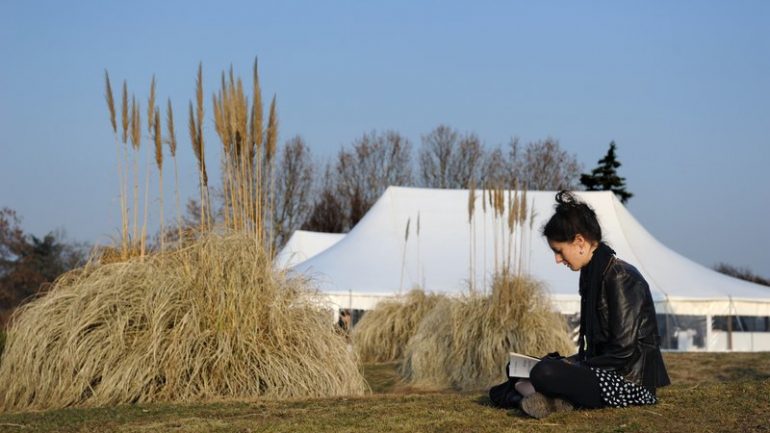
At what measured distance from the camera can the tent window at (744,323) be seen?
17.1 meters

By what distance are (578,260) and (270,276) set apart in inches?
124

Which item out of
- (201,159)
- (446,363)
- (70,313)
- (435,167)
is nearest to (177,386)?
(70,313)

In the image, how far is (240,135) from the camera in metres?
7.66

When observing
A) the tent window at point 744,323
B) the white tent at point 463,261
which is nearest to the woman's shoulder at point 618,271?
the white tent at point 463,261

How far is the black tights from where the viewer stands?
4.27 meters

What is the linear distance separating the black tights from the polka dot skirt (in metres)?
0.03

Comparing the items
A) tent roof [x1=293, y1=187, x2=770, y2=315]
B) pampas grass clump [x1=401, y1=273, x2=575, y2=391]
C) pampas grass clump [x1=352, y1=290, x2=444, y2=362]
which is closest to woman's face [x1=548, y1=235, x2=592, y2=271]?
pampas grass clump [x1=401, y1=273, x2=575, y2=391]

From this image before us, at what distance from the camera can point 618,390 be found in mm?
4324

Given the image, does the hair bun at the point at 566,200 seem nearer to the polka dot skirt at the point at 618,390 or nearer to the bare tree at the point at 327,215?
the polka dot skirt at the point at 618,390

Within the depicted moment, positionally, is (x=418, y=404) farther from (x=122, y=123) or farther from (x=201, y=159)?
(x=122, y=123)

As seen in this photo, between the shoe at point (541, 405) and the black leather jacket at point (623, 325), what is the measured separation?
0.68ft

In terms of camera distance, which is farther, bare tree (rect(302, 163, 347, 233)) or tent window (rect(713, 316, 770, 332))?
bare tree (rect(302, 163, 347, 233))

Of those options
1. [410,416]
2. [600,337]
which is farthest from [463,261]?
[600,337]

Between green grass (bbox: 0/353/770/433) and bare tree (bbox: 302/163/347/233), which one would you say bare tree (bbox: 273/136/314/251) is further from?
green grass (bbox: 0/353/770/433)
